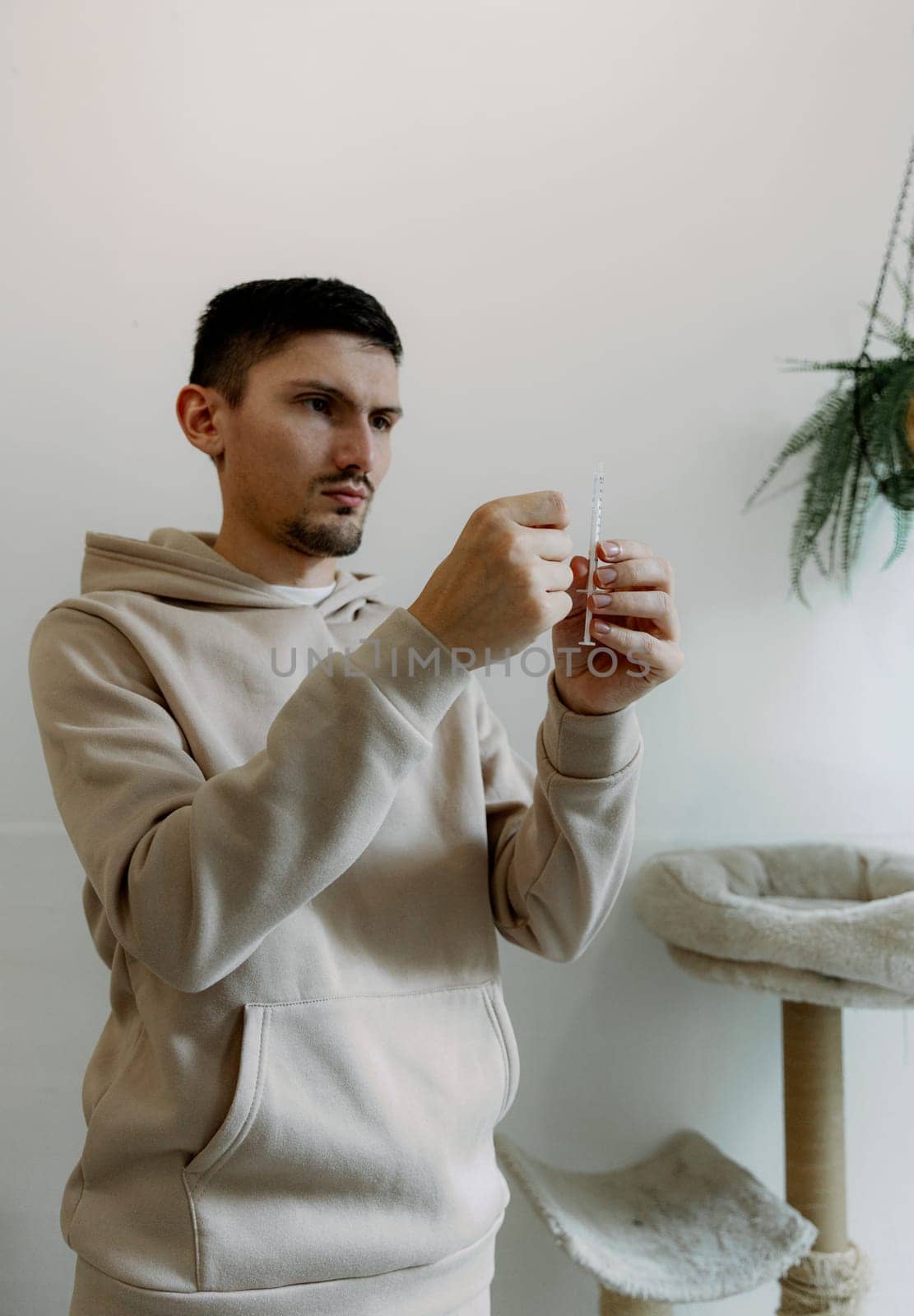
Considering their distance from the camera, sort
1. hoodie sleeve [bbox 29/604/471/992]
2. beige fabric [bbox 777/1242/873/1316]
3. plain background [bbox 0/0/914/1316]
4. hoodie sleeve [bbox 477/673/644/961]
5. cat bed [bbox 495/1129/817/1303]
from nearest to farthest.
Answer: hoodie sleeve [bbox 29/604/471/992]
hoodie sleeve [bbox 477/673/644/961]
cat bed [bbox 495/1129/817/1303]
beige fabric [bbox 777/1242/873/1316]
plain background [bbox 0/0/914/1316]

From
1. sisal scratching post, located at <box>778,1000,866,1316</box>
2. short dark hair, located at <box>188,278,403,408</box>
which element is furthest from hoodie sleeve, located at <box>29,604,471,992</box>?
sisal scratching post, located at <box>778,1000,866,1316</box>

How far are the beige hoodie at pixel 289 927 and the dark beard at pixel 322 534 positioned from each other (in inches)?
2.4

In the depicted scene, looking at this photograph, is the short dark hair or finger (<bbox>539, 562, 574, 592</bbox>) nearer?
finger (<bbox>539, 562, 574, 592</bbox>)

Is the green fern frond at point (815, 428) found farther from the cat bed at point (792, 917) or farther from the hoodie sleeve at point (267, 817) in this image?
the hoodie sleeve at point (267, 817)

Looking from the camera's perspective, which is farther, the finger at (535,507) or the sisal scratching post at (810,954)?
the sisal scratching post at (810,954)

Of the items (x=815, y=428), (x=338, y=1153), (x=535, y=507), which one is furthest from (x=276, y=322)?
(x=815, y=428)

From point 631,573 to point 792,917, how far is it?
72 cm

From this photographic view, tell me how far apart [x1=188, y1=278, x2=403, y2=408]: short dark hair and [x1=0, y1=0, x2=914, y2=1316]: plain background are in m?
0.48

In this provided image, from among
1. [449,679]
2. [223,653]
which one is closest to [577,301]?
[223,653]

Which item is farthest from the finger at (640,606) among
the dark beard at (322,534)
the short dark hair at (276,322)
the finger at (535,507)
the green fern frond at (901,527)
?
the green fern frond at (901,527)

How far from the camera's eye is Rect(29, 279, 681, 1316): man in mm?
842

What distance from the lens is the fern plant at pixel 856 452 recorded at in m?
1.63

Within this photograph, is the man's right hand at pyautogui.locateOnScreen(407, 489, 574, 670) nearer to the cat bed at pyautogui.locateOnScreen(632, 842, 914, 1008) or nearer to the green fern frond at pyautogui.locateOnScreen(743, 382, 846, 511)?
the cat bed at pyautogui.locateOnScreen(632, 842, 914, 1008)

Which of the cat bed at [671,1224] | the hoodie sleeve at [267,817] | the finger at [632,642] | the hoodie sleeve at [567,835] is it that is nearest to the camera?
the hoodie sleeve at [267,817]
